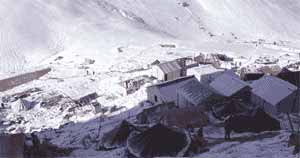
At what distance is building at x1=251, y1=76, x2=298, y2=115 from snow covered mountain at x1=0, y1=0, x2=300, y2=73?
27.1 meters

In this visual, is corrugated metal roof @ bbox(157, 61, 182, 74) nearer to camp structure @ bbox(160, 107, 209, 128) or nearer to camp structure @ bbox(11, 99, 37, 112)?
camp structure @ bbox(160, 107, 209, 128)

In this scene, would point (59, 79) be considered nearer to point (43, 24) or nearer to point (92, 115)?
point (92, 115)

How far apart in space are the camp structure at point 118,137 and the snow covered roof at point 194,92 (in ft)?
21.2

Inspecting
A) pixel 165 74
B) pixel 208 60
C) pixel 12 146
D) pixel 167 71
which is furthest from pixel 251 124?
pixel 208 60

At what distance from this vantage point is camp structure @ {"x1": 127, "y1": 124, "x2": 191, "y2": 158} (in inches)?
774

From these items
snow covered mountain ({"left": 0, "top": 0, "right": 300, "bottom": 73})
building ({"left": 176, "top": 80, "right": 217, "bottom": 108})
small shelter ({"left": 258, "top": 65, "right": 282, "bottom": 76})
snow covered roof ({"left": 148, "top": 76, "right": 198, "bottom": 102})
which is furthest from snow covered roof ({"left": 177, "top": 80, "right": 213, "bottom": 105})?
snow covered mountain ({"left": 0, "top": 0, "right": 300, "bottom": 73})

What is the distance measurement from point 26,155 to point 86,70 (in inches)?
1045

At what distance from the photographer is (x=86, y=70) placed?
46156mm

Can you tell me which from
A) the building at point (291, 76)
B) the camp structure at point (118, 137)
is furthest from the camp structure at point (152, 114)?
the building at point (291, 76)

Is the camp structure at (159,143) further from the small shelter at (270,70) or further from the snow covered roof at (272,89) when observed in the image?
the small shelter at (270,70)

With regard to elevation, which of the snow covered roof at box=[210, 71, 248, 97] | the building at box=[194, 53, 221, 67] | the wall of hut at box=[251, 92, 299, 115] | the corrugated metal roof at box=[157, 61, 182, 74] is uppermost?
the building at box=[194, 53, 221, 67]

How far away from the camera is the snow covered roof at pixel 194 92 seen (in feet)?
89.6

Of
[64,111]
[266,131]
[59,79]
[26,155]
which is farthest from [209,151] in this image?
[59,79]

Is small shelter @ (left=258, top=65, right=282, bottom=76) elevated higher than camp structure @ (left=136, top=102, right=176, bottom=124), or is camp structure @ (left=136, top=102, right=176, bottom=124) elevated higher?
small shelter @ (left=258, top=65, right=282, bottom=76)
